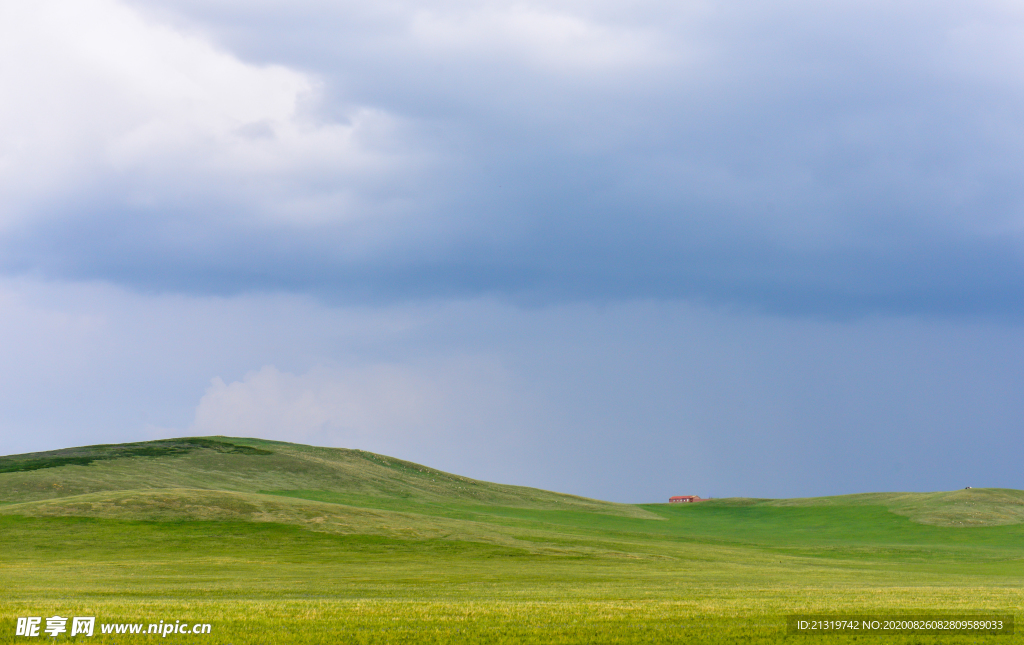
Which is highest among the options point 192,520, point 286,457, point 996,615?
point 286,457

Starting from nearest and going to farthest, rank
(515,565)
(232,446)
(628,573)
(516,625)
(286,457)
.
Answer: (516,625) → (628,573) → (515,565) → (286,457) → (232,446)

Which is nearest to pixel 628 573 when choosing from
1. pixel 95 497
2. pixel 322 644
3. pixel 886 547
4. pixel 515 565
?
pixel 515 565

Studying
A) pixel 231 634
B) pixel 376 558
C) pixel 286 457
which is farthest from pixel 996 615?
pixel 286 457

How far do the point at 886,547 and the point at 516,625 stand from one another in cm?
5977

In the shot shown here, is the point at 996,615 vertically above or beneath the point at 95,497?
beneath

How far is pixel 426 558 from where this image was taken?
168 feet

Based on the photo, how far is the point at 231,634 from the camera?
63.4 ft

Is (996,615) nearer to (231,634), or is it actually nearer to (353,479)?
(231,634)

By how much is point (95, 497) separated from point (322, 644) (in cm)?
5731

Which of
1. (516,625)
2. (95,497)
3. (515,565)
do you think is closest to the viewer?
(516,625)

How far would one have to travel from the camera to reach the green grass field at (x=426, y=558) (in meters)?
21.7

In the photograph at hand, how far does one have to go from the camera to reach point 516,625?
69.7ft

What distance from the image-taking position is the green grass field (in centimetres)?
2167

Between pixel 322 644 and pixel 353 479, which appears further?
pixel 353 479
